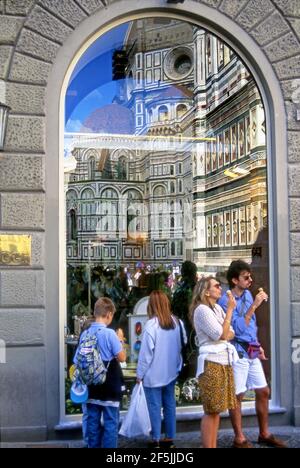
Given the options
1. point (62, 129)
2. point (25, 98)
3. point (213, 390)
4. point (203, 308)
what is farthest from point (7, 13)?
point (213, 390)

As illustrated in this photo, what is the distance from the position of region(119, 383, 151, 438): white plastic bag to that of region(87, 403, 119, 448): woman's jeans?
1.25 feet

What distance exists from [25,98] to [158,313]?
2.55 metres

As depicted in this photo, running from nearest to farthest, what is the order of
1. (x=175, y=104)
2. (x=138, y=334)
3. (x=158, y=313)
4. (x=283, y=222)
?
(x=158, y=313) → (x=283, y=222) → (x=138, y=334) → (x=175, y=104)

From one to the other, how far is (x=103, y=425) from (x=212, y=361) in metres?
1.10

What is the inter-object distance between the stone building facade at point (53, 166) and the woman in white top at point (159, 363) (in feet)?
3.25

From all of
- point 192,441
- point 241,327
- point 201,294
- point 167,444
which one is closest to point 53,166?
point 201,294

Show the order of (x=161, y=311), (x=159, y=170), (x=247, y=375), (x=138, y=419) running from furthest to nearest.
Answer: (x=159, y=170), (x=247, y=375), (x=161, y=311), (x=138, y=419)

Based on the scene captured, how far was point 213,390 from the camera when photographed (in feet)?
17.1

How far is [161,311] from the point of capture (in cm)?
572

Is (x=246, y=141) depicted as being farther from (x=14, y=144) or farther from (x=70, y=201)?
(x=14, y=144)

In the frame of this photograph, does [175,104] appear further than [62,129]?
Yes

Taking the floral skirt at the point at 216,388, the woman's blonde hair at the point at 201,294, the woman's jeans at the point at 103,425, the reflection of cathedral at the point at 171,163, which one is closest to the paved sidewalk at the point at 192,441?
the woman's jeans at the point at 103,425

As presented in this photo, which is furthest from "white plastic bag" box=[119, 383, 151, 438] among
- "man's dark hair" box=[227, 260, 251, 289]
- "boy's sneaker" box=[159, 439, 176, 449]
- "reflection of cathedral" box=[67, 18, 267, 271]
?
"reflection of cathedral" box=[67, 18, 267, 271]

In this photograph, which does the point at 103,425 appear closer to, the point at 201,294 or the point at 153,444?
the point at 153,444
